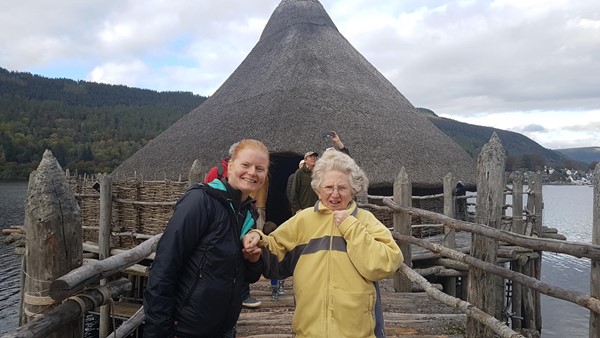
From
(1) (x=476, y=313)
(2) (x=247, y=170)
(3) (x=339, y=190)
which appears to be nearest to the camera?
(2) (x=247, y=170)

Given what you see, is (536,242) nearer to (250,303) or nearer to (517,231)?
(250,303)

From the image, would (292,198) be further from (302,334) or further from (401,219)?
(302,334)

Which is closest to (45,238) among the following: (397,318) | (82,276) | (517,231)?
(82,276)

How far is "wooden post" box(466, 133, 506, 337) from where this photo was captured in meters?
3.93

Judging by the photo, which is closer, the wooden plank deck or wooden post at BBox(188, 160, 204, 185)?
the wooden plank deck

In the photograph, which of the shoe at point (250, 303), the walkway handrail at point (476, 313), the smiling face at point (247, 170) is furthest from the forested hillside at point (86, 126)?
the smiling face at point (247, 170)

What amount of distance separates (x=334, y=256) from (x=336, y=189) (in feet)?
1.21

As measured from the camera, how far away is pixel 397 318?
480 centimetres

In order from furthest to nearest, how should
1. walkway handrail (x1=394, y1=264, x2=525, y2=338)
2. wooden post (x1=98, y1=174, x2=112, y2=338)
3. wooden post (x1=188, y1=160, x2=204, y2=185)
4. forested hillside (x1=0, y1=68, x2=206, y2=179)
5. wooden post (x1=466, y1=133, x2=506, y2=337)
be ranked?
forested hillside (x1=0, y1=68, x2=206, y2=179) → wooden post (x1=98, y1=174, x2=112, y2=338) → wooden post (x1=188, y1=160, x2=204, y2=185) → wooden post (x1=466, y1=133, x2=506, y2=337) → walkway handrail (x1=394, y1=264, x2=525, y2=338)

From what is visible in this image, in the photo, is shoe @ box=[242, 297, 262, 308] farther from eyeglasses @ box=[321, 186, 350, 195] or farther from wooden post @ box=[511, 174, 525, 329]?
wooden post @ box=[511, 174, 525, 329]

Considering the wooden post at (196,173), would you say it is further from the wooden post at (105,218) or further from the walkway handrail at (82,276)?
the walkway handrail at (82,276)

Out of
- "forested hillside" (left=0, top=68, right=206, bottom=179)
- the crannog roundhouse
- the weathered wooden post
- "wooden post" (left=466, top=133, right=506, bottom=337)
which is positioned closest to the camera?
the weathered wooden post

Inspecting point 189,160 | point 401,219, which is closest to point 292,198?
point 401,219

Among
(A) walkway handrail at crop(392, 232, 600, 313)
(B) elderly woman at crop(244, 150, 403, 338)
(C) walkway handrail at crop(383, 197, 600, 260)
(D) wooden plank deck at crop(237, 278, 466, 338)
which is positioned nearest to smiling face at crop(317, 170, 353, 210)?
(B) elderly woman at crop(244, 150, 403, 338)
